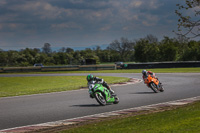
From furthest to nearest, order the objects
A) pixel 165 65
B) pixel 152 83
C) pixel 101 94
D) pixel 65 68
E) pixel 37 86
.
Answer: pixel 65 68 < pixel 165 65 < pixel 37 86 < pixel 152 83 < pixel 101 94

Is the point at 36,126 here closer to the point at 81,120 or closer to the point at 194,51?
the point at 81,120

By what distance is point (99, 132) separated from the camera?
6.48m

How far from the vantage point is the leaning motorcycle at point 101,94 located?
1076 cm

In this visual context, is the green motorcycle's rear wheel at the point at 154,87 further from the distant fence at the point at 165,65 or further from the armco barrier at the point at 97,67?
the armco barrier at the point at 97,67

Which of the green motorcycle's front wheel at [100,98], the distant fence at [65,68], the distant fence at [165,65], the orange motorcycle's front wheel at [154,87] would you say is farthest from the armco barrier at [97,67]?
the green motorcycle's front wheel at [100,98]

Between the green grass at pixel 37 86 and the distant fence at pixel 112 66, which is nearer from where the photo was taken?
the green grass at pixel 37 86

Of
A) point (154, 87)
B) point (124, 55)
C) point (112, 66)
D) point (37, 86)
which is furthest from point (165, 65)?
point (124, 55)

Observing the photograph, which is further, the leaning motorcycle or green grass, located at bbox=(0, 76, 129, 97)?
green grass, located at bbox=(0, 76, 129, 97)

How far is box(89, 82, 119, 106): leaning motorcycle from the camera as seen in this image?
35.3ft

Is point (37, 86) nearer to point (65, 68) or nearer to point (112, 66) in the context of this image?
point (112, 66)

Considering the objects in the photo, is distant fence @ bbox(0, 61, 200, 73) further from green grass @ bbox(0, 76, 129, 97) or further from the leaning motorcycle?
the leaning motorcycle

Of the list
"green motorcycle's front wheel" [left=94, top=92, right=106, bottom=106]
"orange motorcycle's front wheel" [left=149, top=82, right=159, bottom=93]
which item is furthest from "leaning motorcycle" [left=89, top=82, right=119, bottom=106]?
"orange motorcycle's front wheel" [left=149, top=82, right=159, bottom=93]

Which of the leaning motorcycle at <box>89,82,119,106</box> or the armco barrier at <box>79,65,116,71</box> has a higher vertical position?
the armco barrier at <box>79,65,116,71</box>

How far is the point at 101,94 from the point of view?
11016 mm
